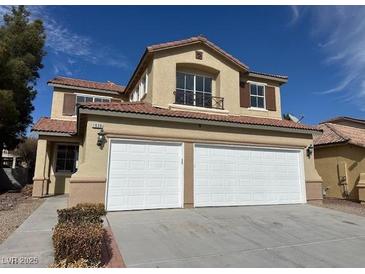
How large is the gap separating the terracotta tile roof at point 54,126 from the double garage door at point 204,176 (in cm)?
663

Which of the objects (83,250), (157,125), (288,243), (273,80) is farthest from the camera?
(273,80)

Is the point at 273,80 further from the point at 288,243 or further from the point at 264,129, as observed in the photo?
the point at 288,243

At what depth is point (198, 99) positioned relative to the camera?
1556cm

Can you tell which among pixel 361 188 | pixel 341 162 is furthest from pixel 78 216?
pixel 341 162

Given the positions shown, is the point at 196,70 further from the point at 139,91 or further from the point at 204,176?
the point at 204,176

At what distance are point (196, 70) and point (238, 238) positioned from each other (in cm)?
1041

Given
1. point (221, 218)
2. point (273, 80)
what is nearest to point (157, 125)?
point (221, 218)

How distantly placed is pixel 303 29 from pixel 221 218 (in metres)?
10.4

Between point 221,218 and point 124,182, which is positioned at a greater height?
point 124,182

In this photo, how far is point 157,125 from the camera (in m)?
12.3

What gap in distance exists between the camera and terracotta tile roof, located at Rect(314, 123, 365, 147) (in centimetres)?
1746

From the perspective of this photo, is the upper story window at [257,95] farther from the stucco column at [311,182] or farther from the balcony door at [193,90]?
the stucco column at [311,182]
